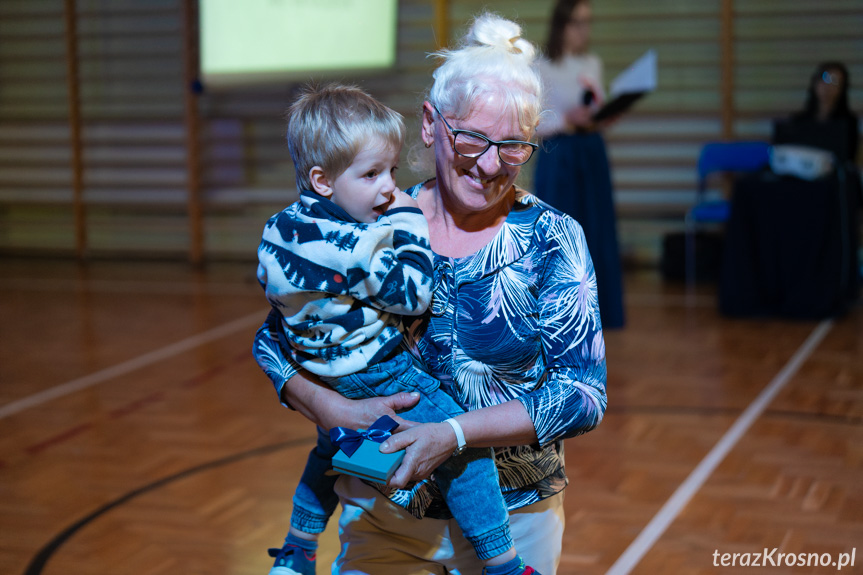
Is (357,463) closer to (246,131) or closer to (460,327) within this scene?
(460,327)

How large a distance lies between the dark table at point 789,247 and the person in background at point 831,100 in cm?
53

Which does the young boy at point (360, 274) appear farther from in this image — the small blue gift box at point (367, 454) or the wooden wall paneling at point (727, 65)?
the wooden wall paneling at point (727, 65)

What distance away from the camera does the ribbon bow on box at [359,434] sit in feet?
4.74

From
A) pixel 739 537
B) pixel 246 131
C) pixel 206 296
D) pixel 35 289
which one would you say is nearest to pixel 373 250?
pixel 739 537

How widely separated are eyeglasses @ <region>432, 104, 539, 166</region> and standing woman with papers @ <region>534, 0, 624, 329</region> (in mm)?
3661

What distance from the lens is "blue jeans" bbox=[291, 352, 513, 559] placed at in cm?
157

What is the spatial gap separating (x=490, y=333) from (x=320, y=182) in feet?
1.21

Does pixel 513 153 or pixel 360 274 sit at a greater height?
pixel 513 153

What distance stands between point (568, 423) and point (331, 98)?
632mm

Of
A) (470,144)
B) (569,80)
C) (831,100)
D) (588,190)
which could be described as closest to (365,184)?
(470,144)

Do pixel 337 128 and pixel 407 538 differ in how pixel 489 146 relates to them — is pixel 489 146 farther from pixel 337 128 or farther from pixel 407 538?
pixel 407 538

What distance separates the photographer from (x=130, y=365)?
532 cm

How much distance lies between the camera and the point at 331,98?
5.26 feet

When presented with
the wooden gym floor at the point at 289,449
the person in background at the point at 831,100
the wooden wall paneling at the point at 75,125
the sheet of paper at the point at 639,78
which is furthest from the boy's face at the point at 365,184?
the wooden wall paneling at the point at 75,125
